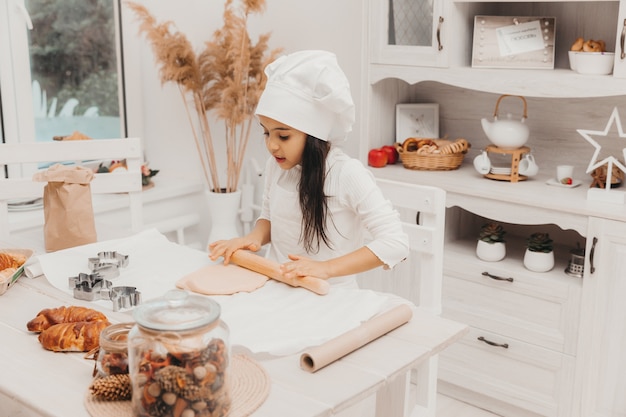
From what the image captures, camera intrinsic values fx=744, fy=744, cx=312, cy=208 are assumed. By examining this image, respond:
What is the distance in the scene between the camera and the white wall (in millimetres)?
3244

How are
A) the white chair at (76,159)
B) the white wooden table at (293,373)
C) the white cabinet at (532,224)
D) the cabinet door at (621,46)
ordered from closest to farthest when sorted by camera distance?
the white wooden table at (293,373), the white chair at (76,159), the cabinet door at (621,46), the white cabinet at (532,224)

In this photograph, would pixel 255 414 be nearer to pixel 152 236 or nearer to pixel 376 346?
pixel 376 346

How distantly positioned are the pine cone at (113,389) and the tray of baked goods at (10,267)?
0.57 meters

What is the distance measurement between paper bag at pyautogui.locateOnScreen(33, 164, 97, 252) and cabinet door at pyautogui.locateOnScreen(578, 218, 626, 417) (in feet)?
5.01

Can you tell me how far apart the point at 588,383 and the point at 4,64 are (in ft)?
8.03

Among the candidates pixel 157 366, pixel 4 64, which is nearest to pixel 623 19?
pixel 157 366

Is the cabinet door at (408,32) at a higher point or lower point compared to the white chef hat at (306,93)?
higher

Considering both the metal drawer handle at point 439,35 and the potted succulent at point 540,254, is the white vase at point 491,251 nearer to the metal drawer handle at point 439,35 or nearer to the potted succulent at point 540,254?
the potted succulent at point 540,254

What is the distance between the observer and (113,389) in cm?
114

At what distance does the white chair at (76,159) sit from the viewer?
2168 mm

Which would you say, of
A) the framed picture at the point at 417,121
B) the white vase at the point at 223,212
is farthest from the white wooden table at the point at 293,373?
the white vase at the point at 223,212

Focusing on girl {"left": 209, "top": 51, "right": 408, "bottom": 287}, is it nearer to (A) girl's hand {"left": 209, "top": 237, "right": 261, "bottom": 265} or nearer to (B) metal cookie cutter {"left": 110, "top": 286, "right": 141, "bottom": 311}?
(A) girl's hand {"left": 209, "top": 237, "right": 261, "bottom": 265}

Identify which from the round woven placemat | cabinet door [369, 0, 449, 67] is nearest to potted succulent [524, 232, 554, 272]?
cabinet door [369, 0, 449, 67]

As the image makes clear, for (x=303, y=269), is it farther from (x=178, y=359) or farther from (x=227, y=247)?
(x=178, y=359)
